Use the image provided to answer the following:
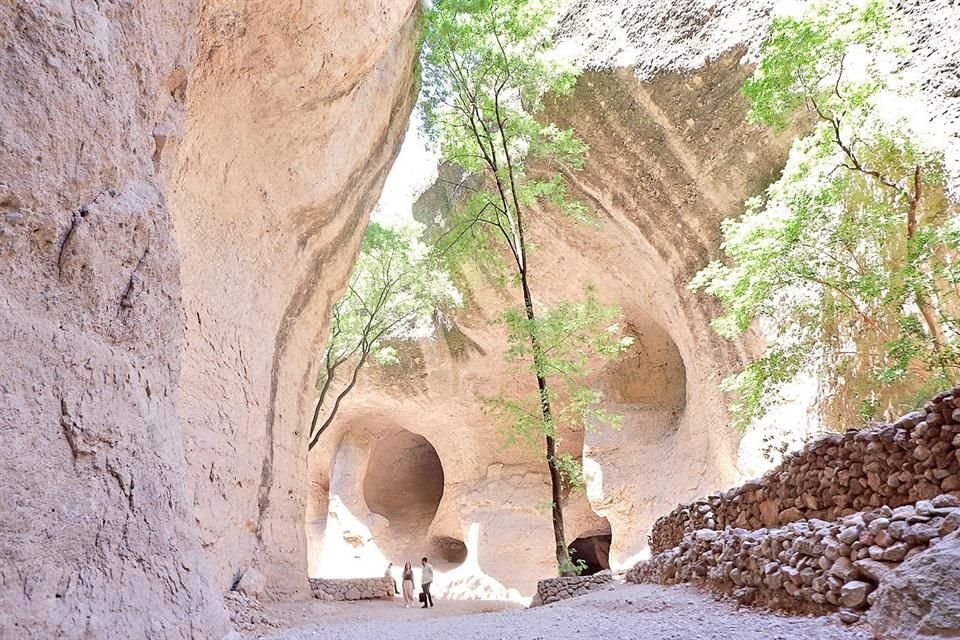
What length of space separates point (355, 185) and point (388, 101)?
1581mm

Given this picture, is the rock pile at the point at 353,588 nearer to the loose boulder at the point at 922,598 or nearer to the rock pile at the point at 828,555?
the rock pile at the point at 828,555

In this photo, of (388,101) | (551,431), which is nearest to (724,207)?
(551,431)

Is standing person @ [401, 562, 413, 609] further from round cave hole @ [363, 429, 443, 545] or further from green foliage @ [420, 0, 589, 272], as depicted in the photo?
round cave hole @ [363, 429, 443, 545]

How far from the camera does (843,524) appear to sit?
3.45m

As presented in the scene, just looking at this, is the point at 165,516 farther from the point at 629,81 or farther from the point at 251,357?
the point at 629,81

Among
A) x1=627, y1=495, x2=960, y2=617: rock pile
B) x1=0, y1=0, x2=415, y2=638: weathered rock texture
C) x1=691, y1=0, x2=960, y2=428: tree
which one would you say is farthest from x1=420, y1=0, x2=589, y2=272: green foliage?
x1=627, y1=495, x2=960, y2=617: rock pile

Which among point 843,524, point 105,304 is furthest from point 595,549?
point 105,304

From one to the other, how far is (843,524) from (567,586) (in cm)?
615

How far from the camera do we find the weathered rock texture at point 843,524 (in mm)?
2914

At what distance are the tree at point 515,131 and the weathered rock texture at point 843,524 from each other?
4220 mm

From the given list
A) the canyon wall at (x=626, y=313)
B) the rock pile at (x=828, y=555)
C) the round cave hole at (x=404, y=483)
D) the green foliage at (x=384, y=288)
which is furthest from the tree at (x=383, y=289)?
the rock pile at (x=828, y=555)

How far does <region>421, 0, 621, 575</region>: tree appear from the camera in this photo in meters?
10.4

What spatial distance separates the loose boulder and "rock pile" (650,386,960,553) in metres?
1.73

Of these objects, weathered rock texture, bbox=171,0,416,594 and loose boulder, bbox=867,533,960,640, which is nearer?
Answer: loose boulder, bbox=867,533,960,640
